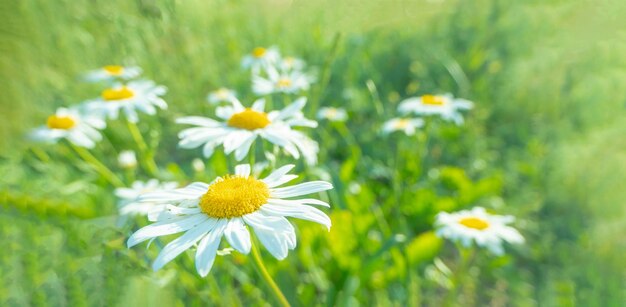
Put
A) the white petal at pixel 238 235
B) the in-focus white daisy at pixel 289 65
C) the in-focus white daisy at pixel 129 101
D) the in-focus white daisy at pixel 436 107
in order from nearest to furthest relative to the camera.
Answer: the white petal at pixel 238 235 < the in-focus white daisy at pixel 129 101 < the in-focus white daisy at pixel 436 107 < the in-focus white daisy at pixel 289 65

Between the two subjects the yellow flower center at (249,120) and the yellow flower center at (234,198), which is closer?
the yellow flower center at (234,198)

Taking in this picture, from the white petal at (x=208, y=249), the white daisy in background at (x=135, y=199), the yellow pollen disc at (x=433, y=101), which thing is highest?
the yellow pollen disc at (x=433, y=101)

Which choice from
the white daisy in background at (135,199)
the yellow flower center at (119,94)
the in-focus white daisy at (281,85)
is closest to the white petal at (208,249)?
the white daisy in background at (135,199)

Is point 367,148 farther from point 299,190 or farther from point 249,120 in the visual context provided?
point 299,190

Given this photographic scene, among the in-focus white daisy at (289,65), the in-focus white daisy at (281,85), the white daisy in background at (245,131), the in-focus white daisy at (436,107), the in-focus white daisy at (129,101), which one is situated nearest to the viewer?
the white daisy in background at (245,131)

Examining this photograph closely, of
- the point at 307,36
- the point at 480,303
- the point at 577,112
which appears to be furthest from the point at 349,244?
the point at 307,36

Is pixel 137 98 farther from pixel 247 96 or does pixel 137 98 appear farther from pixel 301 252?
pixel 247 96

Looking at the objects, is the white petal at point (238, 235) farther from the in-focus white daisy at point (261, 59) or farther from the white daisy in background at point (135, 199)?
the in-focus white daisy at point (261, 59)

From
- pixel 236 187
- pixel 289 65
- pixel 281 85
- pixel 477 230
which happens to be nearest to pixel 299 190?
pixel 236 187
